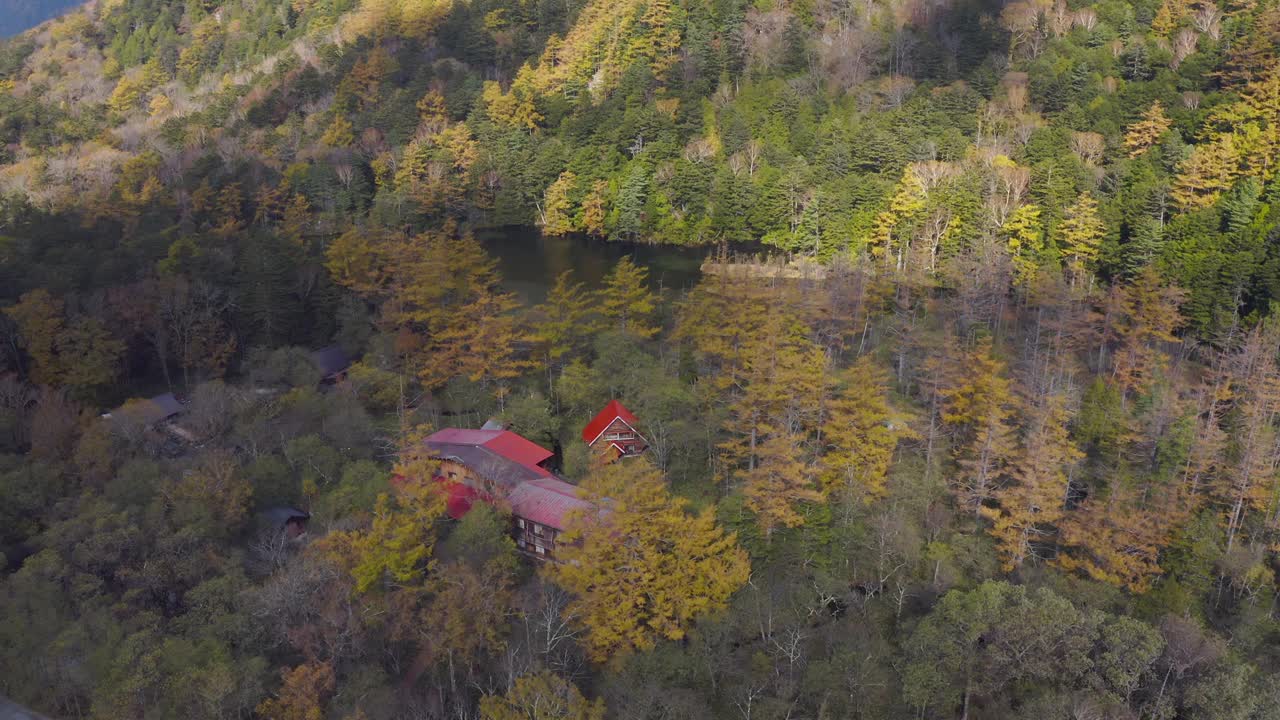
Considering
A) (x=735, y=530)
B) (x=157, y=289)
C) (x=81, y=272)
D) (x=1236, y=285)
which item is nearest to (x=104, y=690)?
(x=735, y=530)

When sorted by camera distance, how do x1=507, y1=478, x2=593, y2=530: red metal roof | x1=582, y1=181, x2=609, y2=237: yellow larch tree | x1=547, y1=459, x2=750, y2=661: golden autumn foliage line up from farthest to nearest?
1. x1=582, y1=181, x2=609, y2=237: yellow larch tree
2. x1=507, y1=478, x2=593, y2=530: red metal roof
3. x1=547, y1=459, x2=750, y2=661: golden autumn foliage

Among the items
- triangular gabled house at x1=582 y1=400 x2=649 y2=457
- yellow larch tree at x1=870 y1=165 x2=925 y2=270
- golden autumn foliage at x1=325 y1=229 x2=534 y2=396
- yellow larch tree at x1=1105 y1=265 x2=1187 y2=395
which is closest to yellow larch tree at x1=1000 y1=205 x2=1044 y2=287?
yellow larch tree at x1=870 y1=165 x2=925 y2=270

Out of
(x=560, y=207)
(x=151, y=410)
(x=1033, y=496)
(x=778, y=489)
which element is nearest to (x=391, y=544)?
(x=778, y=489)

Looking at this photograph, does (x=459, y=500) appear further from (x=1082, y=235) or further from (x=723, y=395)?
(x=1082, y=235)

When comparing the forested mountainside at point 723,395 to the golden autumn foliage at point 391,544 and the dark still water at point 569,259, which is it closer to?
the golden autumn foliage at point 391,544

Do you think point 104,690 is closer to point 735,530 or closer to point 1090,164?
point 735,530

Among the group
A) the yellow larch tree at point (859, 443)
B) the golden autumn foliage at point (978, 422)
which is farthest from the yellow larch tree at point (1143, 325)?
the yellow larch tree at point (859, 443)

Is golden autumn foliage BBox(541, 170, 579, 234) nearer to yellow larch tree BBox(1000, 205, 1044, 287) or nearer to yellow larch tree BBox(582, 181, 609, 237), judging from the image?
yellow larch tree BBox(582, 181, 609, 237)
